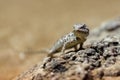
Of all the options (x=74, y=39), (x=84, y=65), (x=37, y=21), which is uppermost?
(x=37, y=21)

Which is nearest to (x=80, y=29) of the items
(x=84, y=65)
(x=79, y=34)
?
(x=79, y=34)

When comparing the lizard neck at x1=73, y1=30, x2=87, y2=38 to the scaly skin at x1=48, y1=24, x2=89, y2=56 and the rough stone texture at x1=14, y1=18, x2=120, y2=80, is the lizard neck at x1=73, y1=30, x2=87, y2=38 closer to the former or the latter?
the scaly skin at x1=48, y1=24, x2=89, y2=56

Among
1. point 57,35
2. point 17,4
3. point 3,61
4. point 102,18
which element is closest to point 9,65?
point 3,61

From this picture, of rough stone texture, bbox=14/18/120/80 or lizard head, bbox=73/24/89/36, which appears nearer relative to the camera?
rough stone texture, bbox=14/18/120/80

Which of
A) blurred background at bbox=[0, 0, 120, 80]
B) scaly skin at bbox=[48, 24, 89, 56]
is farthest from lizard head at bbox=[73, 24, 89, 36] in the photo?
blurred background at bbox=[0, 0, 120, 80]

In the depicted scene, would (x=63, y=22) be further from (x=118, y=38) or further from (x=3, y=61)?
(x=118, y=38)

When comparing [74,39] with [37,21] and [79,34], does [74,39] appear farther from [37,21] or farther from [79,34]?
[37,21]
